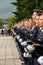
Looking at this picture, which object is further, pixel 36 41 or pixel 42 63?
pixel 36 41

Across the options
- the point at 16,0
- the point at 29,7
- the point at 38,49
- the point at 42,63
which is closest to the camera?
the point at 42,63

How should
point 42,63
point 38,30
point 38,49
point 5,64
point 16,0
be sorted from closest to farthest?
point 42,63
point 38,49
point 38,30
point 5,64
point 16,0

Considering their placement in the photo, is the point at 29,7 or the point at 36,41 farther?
the point at 29,7

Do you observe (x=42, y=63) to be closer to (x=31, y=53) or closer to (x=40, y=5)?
(x=31, y=53)

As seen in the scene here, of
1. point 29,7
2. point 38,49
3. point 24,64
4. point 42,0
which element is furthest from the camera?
point 29,7

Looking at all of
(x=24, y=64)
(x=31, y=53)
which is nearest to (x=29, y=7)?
(x=24, y=64)

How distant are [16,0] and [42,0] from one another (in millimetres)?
16933

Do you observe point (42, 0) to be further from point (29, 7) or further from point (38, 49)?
point (38, 49)

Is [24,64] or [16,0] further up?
[24,64]

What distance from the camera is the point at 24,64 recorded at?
9930 mm

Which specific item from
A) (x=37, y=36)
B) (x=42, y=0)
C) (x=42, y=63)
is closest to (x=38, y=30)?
(x=37, y=36)

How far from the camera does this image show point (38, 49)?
297 inches

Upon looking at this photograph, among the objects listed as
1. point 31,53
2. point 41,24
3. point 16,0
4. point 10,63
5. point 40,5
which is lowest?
point 16,0

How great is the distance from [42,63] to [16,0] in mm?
39623
